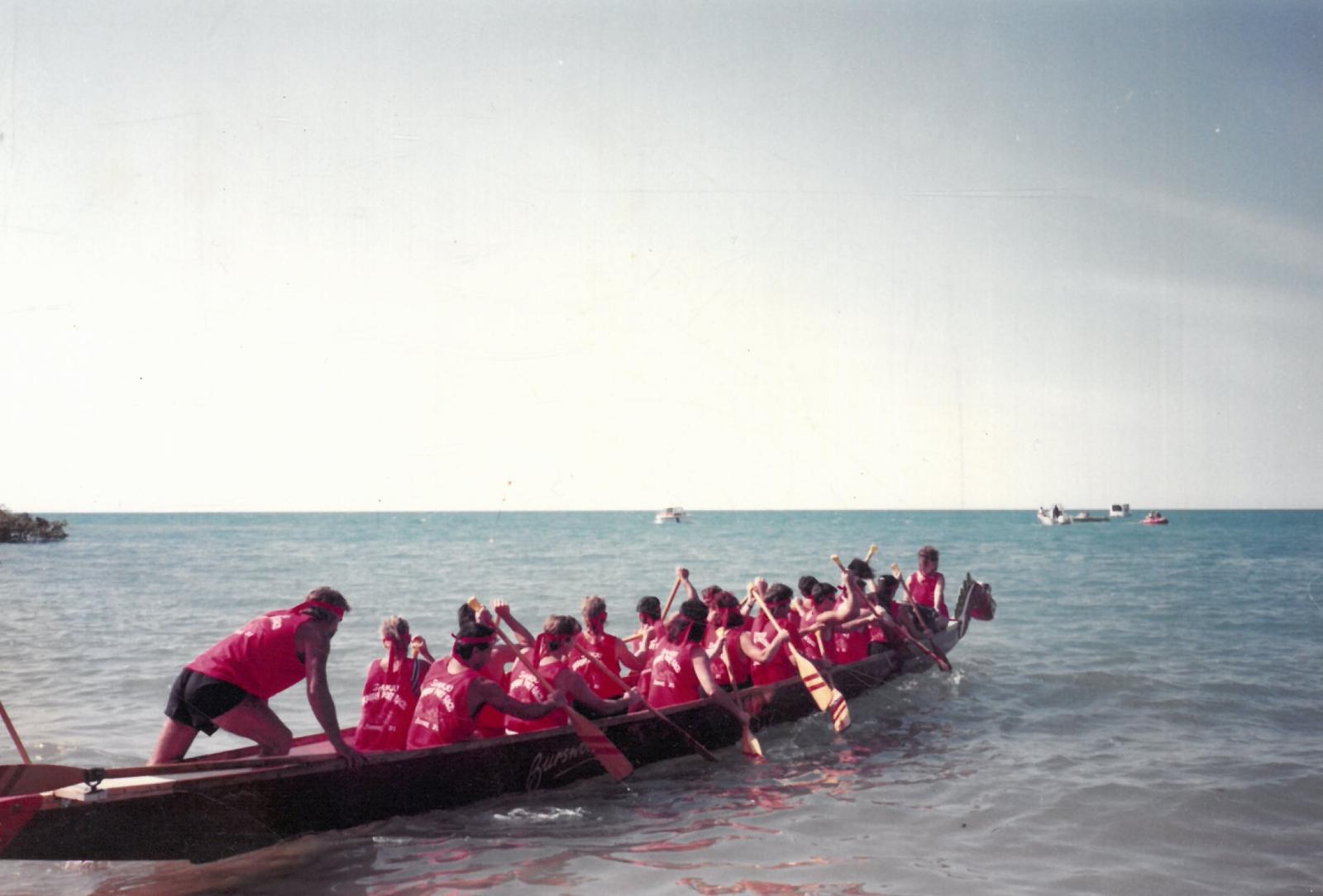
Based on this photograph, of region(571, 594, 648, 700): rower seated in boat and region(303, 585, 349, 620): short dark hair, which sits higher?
region(303, 585, 349, 620): short dark hair

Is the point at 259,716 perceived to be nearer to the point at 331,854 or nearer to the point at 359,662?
the point at 331,854

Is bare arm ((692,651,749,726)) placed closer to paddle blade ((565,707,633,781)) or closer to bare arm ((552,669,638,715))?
bare arm ((552,669,638,715))

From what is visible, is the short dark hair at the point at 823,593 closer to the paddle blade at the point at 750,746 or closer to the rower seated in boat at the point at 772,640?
the rower seated in boat at the point at 772,640

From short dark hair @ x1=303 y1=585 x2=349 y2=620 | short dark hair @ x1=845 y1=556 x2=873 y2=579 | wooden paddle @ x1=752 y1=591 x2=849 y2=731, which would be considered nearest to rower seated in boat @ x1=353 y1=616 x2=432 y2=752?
short dark hair @ x1=303 y1=585 x2=349 y2=620

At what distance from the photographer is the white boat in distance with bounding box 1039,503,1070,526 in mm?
87938

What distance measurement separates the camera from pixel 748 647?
10211mm

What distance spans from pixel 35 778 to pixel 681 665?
5.40m

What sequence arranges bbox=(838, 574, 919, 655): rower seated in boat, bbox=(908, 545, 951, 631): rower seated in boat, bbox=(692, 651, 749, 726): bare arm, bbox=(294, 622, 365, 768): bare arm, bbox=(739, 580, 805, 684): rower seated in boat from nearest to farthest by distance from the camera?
bbox=(294, 622, 365, 768): bare arm → bbox=(692, 651, 749, 726): bare arm → bbox=(739, 580, 805, 684): rower seated in boat → bbox=(838, 574, 919, 655): rower seated in boat → bbox=(908, 545, 951, 631): rower seated in boat

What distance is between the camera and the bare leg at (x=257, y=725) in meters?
6.11

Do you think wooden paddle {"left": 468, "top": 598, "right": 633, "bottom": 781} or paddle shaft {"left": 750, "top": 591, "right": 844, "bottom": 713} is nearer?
wooden paddle {"left": 468, "top": 598, "right": 633, "bottom": 781}

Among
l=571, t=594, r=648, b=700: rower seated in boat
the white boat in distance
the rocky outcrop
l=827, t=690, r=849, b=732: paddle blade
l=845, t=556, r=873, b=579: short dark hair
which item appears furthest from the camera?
the white boat in distance

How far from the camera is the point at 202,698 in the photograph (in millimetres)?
5992

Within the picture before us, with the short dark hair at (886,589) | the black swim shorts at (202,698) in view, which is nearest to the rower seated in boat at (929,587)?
the short dark hair at (886,589)

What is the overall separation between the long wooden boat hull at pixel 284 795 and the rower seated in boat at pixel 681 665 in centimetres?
24
